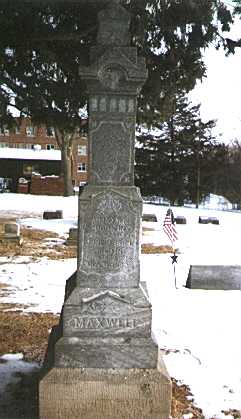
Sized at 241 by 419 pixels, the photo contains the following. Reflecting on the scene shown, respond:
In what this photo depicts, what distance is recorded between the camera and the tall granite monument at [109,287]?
14.4 feet

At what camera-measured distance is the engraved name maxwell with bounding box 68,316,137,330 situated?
4.57 metres

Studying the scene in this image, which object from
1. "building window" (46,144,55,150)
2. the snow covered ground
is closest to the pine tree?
the snow covered ground

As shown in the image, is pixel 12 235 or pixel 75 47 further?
pixel 12 235

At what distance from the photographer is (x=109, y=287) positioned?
4.69m

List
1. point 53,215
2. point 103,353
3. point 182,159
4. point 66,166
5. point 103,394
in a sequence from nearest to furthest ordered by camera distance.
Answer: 1. point 103,394
2. point 103,353
3. point 53,215
4. point 66,166
5. point 182,159

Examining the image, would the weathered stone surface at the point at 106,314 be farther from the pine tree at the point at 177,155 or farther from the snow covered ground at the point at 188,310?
the pine tree at the point at 177,155

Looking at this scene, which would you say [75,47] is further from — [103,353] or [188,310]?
[103,353]

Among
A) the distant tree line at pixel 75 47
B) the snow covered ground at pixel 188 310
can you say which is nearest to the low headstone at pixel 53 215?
the snow covered ground at pixel 188 310

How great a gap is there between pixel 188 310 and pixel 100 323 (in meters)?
3.70

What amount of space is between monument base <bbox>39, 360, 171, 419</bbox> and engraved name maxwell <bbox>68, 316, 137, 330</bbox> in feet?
1.16

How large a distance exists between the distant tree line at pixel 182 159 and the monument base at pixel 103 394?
122 feet

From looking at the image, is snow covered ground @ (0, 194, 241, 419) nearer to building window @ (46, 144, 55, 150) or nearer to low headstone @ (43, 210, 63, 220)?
low headstone @ (43, 210, 63, 220)

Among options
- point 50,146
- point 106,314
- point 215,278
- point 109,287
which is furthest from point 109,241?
point 50,146

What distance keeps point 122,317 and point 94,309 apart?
0.83 ft
